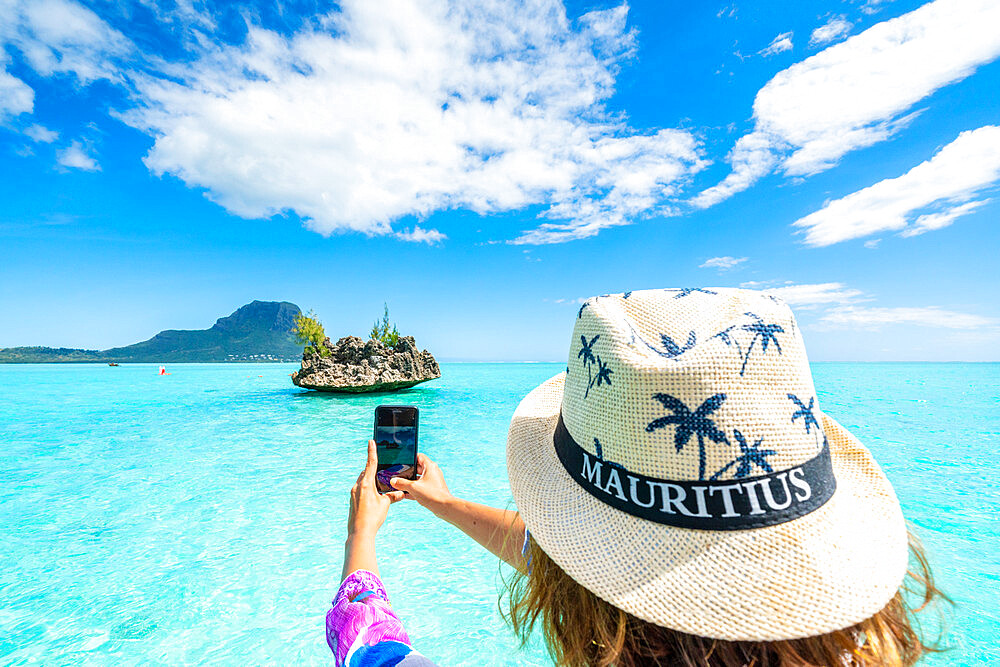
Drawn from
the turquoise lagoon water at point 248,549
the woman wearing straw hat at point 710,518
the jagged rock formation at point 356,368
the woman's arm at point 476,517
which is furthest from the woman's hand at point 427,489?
the jagged rock formation at point 356,368

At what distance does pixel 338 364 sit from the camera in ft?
85.0

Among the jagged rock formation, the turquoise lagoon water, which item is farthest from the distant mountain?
the turquoise lagoon water

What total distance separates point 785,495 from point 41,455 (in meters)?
15.0

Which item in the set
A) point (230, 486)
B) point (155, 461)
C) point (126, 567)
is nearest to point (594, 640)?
point (126, 567)

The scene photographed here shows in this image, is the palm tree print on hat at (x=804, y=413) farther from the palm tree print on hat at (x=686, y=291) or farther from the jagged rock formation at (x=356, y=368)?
the jagged rock formation at (x=356, y=368)

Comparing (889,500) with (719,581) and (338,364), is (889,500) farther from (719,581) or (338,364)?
(338,364)

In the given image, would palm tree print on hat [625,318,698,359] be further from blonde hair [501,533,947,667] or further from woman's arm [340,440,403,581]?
woman's arm [340,440,403,581]

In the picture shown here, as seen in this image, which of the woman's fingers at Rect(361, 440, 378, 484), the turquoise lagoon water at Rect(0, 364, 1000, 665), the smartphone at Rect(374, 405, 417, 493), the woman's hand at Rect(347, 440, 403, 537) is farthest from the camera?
the turquoise lagoon water at Rect(0, 364, 1000, 665)

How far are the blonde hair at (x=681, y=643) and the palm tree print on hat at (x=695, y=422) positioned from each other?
275 millimetres

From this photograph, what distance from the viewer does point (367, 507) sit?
1380 mm

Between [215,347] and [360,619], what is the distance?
200 metres

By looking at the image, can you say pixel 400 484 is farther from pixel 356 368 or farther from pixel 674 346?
pixel 356 368

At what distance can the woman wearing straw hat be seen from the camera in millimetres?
686

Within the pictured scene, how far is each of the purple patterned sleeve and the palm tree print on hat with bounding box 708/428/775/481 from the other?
699 mm
